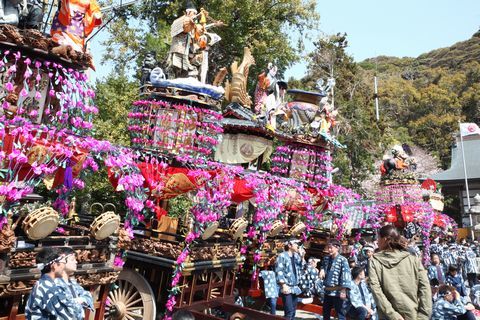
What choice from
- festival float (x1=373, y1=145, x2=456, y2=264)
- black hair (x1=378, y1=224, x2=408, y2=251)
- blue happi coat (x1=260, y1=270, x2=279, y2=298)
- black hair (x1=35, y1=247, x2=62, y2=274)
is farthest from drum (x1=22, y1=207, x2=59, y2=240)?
festival float (x1=373, y1=145, x2=456, y2=264)

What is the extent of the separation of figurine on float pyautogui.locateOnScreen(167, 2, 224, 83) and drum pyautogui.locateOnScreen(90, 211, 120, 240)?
6.46 meters

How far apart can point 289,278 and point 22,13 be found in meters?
6.76

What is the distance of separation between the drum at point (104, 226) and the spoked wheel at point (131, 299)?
5.29 ft

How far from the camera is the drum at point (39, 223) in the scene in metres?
5.20

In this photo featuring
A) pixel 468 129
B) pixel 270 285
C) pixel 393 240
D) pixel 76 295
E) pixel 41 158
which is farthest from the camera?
pixel 468 129

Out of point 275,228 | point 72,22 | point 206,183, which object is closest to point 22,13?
point 72,22

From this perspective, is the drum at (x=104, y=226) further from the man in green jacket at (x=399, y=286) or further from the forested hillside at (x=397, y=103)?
the forested hillside at (x=397, y=103)

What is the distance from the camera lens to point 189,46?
11.9 meters

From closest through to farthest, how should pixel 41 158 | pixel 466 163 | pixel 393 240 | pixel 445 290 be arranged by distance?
pixel 393 240, pixel 41 158, pixel 445 290, pixel 466 163

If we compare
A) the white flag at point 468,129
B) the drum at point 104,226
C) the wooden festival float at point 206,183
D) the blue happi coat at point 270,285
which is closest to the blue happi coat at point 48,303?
the drum at point 104,226

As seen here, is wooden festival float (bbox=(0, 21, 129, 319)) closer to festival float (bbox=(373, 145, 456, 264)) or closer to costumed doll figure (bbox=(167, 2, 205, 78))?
costumed doll figure (bbox=(167, 2, 205, 78))

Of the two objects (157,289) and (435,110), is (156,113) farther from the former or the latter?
(435,110)

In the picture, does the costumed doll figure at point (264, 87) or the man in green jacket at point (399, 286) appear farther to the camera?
the costumed doll figure at point (264, 87)

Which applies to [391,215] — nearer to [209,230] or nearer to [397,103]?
[209,230]
